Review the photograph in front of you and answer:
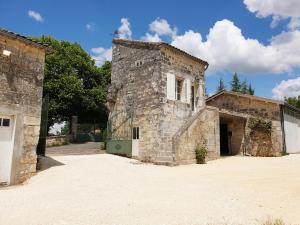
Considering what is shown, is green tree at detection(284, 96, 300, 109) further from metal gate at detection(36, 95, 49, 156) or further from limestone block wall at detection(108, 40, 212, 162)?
metal gate at detection(36, 95, 49, 156)

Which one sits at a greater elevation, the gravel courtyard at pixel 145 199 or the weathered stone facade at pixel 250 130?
the weathered stone facade at pixel 250 130

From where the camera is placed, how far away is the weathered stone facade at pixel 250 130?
61.0ft

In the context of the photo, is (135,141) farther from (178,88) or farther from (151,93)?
(178,88)

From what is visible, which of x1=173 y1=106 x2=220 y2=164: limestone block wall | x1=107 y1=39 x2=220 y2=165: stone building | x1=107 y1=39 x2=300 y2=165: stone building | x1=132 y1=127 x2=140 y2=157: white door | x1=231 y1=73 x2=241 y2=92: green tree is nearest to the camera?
x1=173 y1=106 x2=220 y2=164: limestone block wall

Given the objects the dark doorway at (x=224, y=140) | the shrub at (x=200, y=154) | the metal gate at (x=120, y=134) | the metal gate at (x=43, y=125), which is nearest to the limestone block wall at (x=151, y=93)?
the metal gate at (x=120, y=134)

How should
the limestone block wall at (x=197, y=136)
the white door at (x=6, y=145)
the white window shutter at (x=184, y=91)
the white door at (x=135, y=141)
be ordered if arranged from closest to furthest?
the white door at (x=6, y=145), the limestone block wall at (x=197, y=136), the white door at (x=135, y=141), the white window shutter at (x=184, y=91)

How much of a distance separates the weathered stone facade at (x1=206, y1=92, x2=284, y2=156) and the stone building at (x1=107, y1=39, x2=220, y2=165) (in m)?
3.07

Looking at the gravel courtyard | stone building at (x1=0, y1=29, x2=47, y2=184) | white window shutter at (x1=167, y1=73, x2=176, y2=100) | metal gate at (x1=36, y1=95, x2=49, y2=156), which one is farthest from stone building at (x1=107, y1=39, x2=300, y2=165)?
stone building at (x1=0, y1=29, x2=47, y2=184)

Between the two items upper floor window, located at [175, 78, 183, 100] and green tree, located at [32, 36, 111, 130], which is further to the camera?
green tree, located at [32, 36, 111, 130]

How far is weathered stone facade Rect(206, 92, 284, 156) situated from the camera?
18.6 m

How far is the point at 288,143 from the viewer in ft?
65.4

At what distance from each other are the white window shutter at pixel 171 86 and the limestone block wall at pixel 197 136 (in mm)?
1708

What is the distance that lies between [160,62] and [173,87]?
1.62 meters

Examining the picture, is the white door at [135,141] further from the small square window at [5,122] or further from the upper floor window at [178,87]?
the small square window at [5,122]
